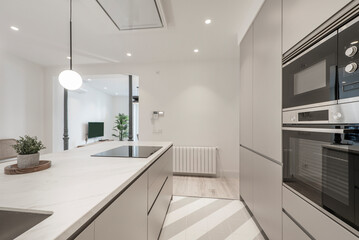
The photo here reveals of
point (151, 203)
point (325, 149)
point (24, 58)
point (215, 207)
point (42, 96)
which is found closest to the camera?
point (325, 149)

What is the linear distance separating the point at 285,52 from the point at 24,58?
5.19 metres

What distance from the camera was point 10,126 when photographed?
3.37 meters

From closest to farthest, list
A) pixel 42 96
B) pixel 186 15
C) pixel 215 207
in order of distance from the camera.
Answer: pixel 186 15 < pixel 215 207 < pixel 42 96

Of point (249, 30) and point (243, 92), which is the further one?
point (243, 92)

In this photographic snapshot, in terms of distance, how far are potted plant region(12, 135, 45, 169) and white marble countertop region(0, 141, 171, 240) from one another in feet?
0.28

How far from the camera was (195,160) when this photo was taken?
3473 millimetres

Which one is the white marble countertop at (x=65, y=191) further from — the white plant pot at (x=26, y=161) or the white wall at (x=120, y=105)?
the white wall at (x=120, y=105)

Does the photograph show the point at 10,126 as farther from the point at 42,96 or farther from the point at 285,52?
the point at 285,52

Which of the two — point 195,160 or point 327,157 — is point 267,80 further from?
point 195,160

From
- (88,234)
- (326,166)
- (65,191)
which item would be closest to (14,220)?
(65,191)

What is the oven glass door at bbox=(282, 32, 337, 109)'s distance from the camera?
2.69ft

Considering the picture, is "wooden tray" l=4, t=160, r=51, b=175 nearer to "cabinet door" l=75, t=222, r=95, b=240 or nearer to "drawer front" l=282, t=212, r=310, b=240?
A: "cabinet door" l=75, t=222, r=95, b=240

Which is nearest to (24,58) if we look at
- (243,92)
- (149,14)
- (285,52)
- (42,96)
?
(42,96)

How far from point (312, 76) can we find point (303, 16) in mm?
415
